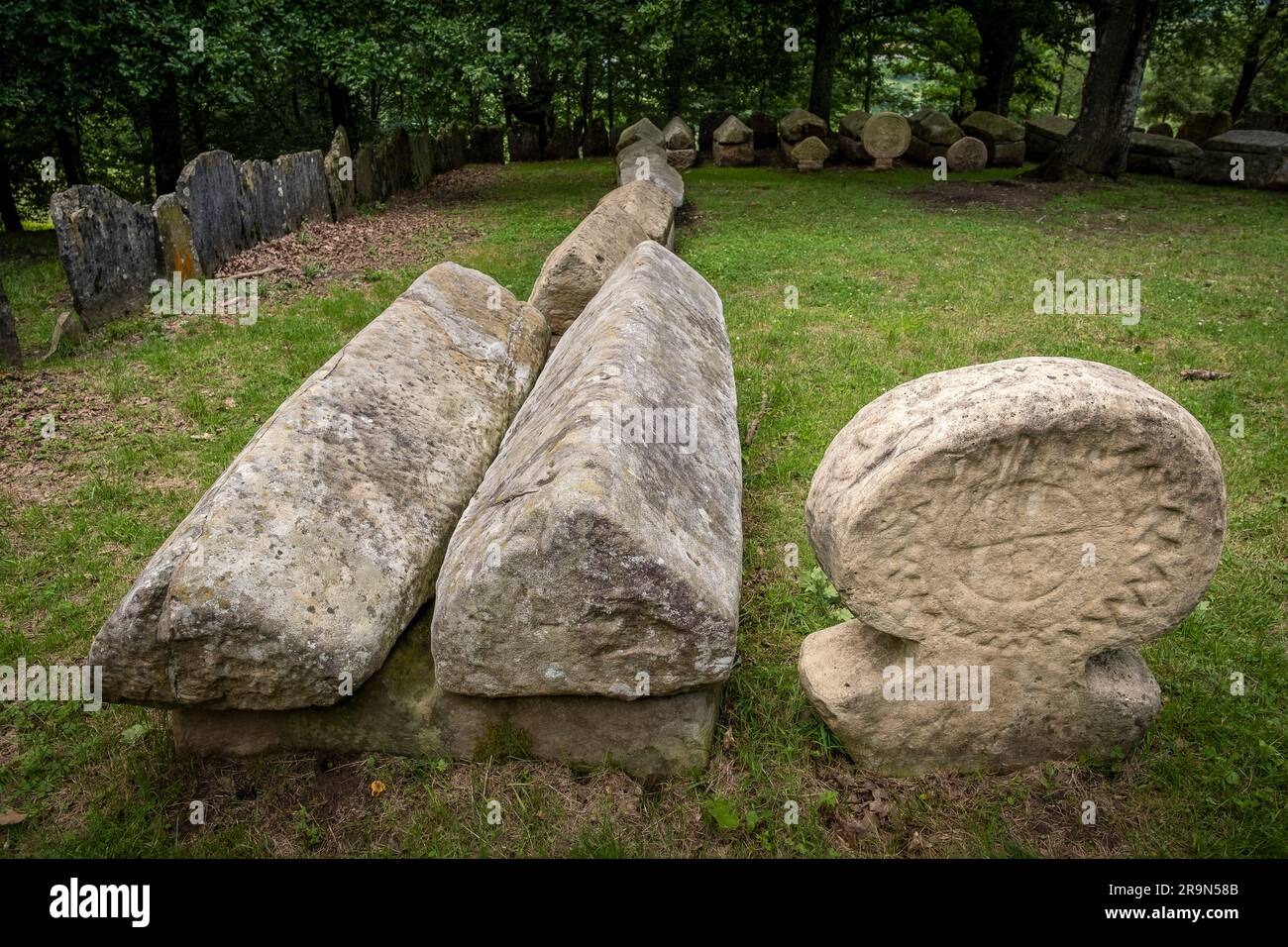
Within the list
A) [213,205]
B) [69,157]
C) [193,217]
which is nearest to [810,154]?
[213,205]

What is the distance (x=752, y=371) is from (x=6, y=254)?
36.1 ft

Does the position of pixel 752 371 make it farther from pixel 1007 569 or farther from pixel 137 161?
pixel 137 161

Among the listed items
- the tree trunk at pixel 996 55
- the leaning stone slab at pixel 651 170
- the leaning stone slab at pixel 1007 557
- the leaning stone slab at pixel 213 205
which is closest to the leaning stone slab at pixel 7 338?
the leaning stone slab at pixel 213 205

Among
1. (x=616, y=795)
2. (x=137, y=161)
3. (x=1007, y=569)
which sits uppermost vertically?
(x=137, y=161)

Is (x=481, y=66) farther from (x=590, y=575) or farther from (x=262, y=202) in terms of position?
(x=590, y=575)

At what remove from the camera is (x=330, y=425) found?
3.92 metres

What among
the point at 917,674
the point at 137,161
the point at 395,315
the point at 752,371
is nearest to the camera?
the point at 917,674

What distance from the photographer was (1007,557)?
3.12m

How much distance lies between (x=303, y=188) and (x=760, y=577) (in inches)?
385

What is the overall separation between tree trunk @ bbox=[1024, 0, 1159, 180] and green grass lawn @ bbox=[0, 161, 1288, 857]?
4.94m

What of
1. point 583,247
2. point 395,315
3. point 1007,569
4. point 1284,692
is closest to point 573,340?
point 395,315

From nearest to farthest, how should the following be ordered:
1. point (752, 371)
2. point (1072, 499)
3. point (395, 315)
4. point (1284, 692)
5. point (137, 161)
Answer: point (1072, 499), point (1284, 692), point (395, 315), point (752, 371), point (137, 161)

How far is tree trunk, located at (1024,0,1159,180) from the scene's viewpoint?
1455 cm

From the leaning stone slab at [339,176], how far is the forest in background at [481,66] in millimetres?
915
